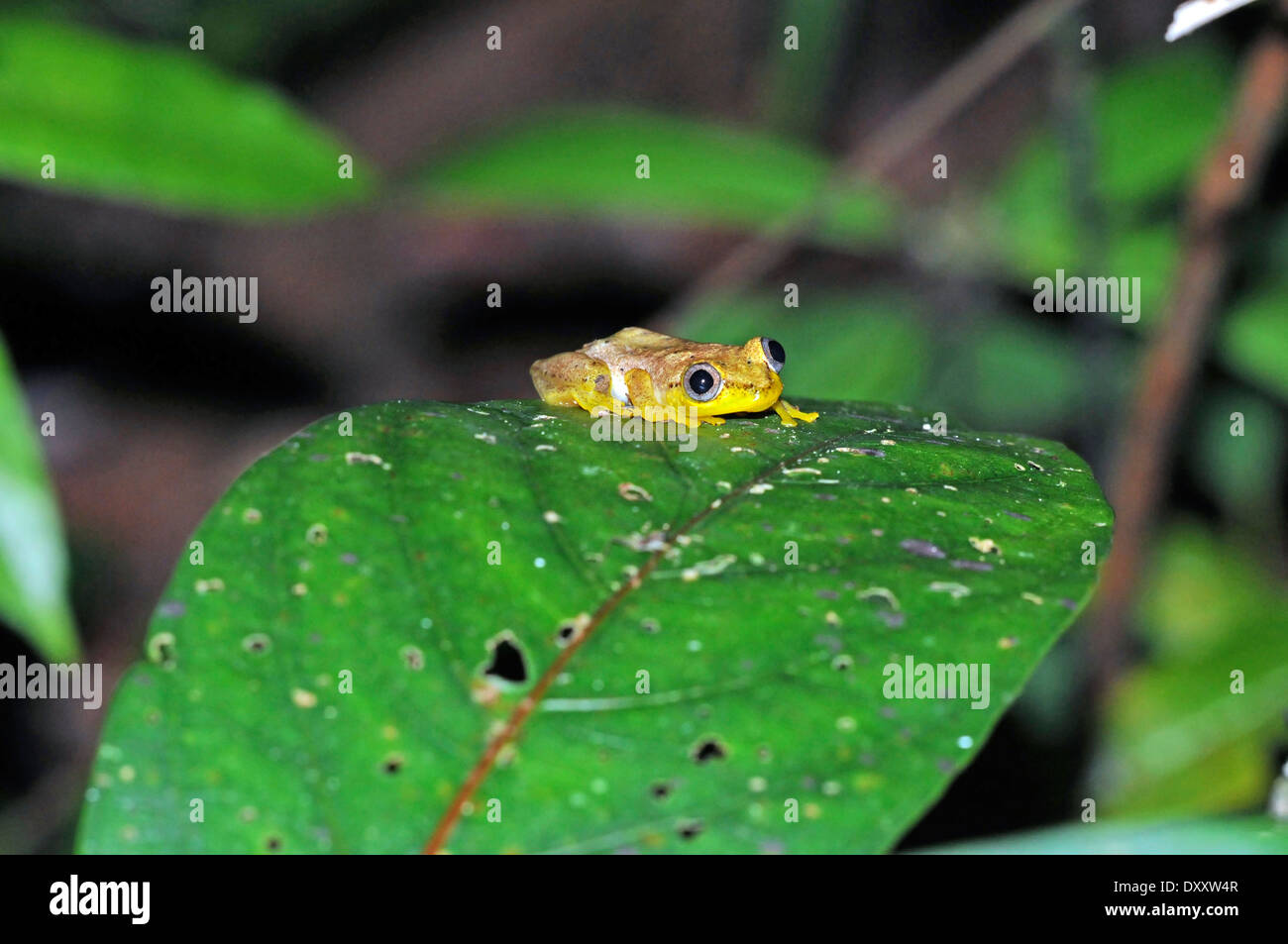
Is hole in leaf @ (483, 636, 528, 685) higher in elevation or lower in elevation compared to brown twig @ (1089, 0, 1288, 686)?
lower

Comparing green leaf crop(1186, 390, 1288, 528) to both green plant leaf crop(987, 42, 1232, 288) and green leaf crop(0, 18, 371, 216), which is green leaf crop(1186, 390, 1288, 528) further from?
green leaf crop(0, 18, 371, 216)

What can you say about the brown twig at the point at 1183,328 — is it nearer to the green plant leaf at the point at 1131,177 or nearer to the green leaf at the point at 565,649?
the green plant leaf at the point at 1131,177

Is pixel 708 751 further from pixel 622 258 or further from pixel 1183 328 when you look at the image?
pixel 622 258

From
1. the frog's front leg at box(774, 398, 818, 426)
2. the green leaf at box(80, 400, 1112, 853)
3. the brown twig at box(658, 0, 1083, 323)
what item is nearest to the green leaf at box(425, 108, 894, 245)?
the brown twig at box(658, 0, 1083, 323)

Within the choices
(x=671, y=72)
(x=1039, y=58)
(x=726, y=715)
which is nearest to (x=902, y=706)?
(x=726, y=715)

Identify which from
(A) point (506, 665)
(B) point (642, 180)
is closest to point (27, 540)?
(A) point (506, 665)

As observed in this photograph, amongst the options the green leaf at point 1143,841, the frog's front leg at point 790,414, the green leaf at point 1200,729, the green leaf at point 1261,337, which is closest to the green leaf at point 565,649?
the green leaf at point 1143,841
